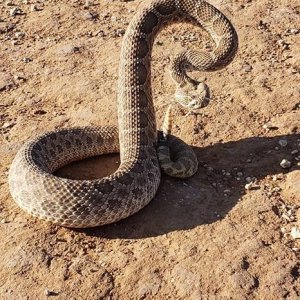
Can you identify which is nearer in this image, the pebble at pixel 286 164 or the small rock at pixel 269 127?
the pebble at pixel 286 164

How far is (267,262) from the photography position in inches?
286

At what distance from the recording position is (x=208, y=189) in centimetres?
849

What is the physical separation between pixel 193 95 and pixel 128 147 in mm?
1130

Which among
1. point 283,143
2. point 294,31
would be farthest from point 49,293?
point 294,31

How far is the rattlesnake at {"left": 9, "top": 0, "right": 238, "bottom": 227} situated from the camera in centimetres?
763

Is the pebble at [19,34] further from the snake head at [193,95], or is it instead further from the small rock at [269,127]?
the small rock at [269,127]

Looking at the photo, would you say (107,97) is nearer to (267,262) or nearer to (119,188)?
(119,188)

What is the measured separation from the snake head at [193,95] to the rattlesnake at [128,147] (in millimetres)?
13

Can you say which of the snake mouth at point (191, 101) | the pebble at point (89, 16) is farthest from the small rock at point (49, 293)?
the pebble at point (89, 16)

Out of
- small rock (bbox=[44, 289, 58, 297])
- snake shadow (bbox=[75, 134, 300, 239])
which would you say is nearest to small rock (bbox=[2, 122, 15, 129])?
snake shadow (bbox=[75, 134, 300, 239])

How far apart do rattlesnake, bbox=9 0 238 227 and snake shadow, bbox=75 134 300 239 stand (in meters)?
0.17

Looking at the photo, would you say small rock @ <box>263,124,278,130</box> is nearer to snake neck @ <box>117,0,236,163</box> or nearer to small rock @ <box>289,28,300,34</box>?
snake neck @ <box>117,0,236,163</box>

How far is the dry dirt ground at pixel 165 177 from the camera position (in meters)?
7.08

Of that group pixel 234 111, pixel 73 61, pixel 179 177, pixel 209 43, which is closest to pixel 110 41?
pixel 73 61
